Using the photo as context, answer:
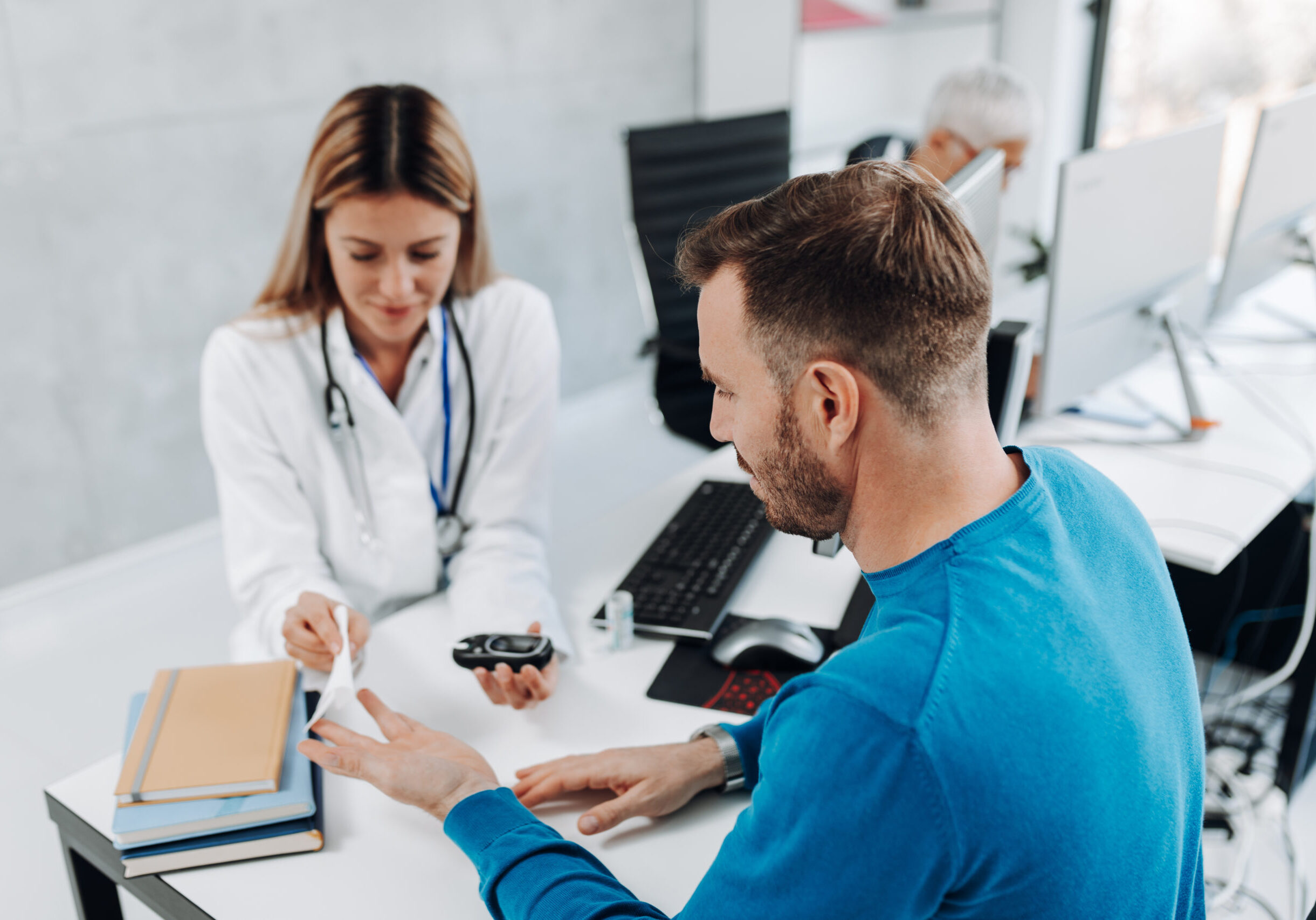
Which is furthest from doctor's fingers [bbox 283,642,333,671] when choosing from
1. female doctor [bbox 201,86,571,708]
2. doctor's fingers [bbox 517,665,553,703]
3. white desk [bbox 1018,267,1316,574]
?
white desk [bbox 1018,267,1316,574]

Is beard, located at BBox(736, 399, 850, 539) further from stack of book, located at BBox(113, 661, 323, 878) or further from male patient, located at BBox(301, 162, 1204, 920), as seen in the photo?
stack of book, located at BBox(113, 661, 323, 878)

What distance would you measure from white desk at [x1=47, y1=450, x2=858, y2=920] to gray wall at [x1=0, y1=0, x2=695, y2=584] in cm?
162

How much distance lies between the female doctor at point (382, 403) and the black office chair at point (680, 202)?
0.89 m

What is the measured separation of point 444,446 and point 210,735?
0.64 meters

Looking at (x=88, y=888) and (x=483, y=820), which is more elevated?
(x=483, y=820)

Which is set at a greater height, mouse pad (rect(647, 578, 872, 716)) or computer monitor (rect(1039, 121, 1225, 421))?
computer monitor (rect(1039, 121, 1225, 421))

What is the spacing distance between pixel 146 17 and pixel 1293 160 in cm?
263

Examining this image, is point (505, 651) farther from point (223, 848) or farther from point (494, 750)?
point (223, 848)

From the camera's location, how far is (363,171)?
1.44 meters

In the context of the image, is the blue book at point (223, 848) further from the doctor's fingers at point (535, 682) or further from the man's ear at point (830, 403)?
the man's ear at point (830, 403)

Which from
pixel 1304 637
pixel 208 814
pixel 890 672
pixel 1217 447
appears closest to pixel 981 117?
pixel 1217 447

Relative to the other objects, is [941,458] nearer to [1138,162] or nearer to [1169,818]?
[1169,818]

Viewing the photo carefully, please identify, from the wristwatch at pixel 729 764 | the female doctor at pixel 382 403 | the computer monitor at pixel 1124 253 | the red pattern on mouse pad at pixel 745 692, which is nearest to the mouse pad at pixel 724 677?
the red pattern on mouse pad at pixel 745 692

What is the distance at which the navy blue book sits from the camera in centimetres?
94
